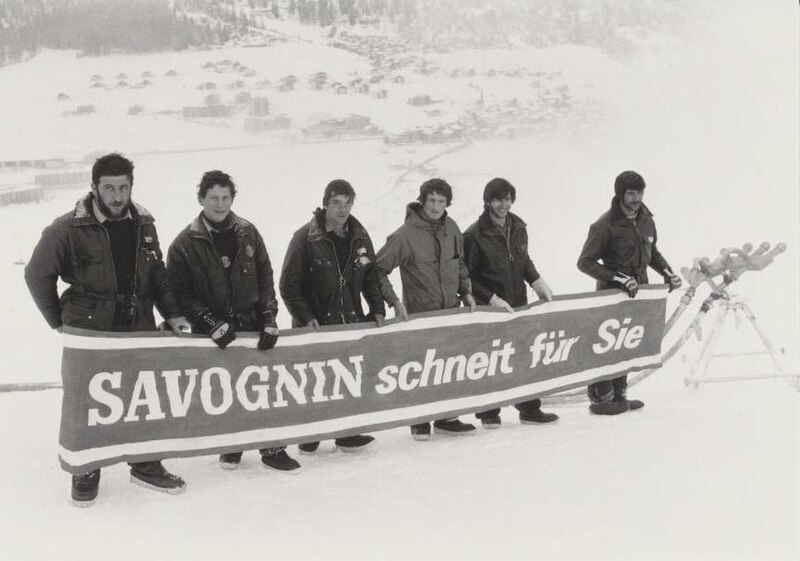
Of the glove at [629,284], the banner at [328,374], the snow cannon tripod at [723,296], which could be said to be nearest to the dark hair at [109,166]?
the banner at [328,374]

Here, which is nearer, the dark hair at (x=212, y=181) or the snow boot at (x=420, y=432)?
the dark hair at (x=212, y=181)

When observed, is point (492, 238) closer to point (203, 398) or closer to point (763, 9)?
point (203, 398)

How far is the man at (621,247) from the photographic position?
405 centimetres

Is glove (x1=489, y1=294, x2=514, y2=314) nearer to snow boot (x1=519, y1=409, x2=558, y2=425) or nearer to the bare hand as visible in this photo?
the bare hand

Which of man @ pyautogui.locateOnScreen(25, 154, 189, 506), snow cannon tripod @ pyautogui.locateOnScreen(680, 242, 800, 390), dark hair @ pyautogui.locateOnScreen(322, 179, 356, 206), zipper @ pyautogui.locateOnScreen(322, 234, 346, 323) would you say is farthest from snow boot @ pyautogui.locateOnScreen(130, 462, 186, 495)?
snow cannon tripod @ pyautogui.locateOnScreen(680, 242, 800, 390)

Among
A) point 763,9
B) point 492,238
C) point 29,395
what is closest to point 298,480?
point 492,238

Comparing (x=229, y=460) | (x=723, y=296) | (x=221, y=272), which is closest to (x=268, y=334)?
(x=221, y=272)

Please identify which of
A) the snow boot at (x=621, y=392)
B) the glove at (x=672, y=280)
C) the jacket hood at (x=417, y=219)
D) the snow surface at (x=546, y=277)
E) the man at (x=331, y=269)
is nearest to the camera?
the snow surface at (x=546, y=277)

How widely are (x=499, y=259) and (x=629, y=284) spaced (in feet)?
2.77

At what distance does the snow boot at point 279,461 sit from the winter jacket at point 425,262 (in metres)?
0.89

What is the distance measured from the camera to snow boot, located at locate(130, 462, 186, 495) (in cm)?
314

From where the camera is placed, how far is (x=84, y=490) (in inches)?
119

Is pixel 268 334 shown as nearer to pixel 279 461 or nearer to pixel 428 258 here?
pixel 279 461

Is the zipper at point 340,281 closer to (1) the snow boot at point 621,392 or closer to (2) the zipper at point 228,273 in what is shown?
(2) the zipper at point 228,273
